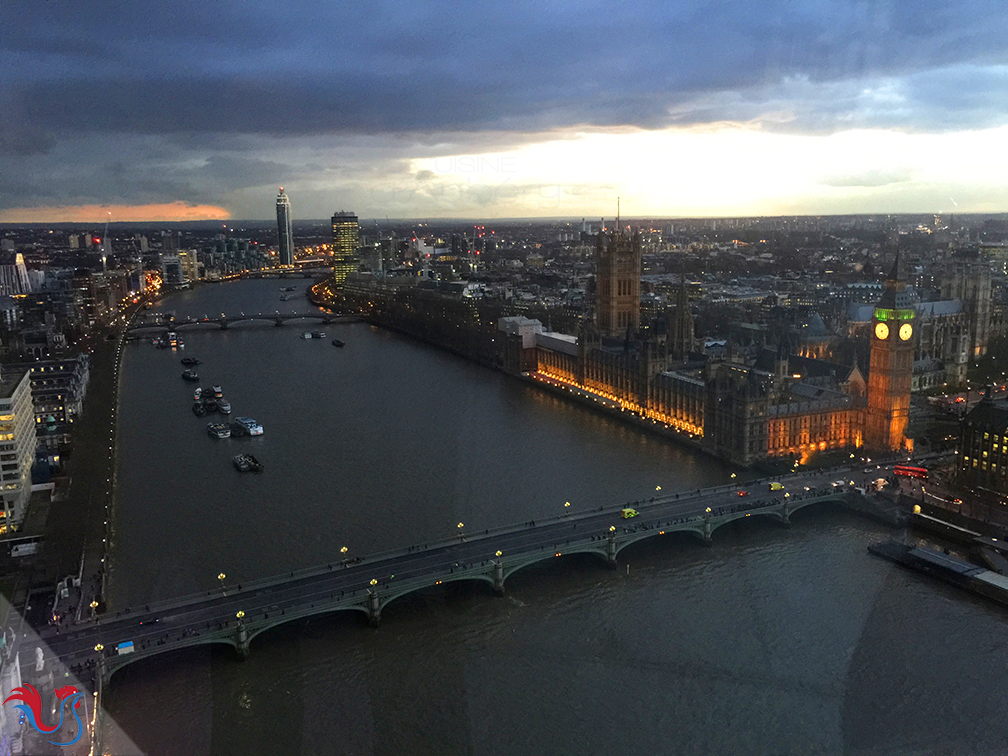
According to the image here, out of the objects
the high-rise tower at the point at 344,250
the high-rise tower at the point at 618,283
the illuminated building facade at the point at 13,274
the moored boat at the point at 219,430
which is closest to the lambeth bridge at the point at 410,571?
the moored boat at the point at 219,430

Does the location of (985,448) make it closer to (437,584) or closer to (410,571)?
(437,584)

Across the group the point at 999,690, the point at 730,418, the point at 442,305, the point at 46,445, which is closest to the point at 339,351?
the point at 442,305

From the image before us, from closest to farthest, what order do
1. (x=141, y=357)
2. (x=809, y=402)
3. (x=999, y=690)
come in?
(x=999, y=690), (x=809, y=402), (x=141, y=357)

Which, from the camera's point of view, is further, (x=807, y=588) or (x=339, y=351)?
(x=339, y=351)

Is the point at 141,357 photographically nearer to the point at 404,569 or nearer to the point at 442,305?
the point at 442,305

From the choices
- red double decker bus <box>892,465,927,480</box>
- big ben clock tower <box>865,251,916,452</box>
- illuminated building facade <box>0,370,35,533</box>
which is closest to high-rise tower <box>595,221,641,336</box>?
big ben clock tower <box>865,251,916,452</box>

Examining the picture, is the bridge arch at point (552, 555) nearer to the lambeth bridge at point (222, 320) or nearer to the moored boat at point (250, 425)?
the moored boat at point (250, 425)
